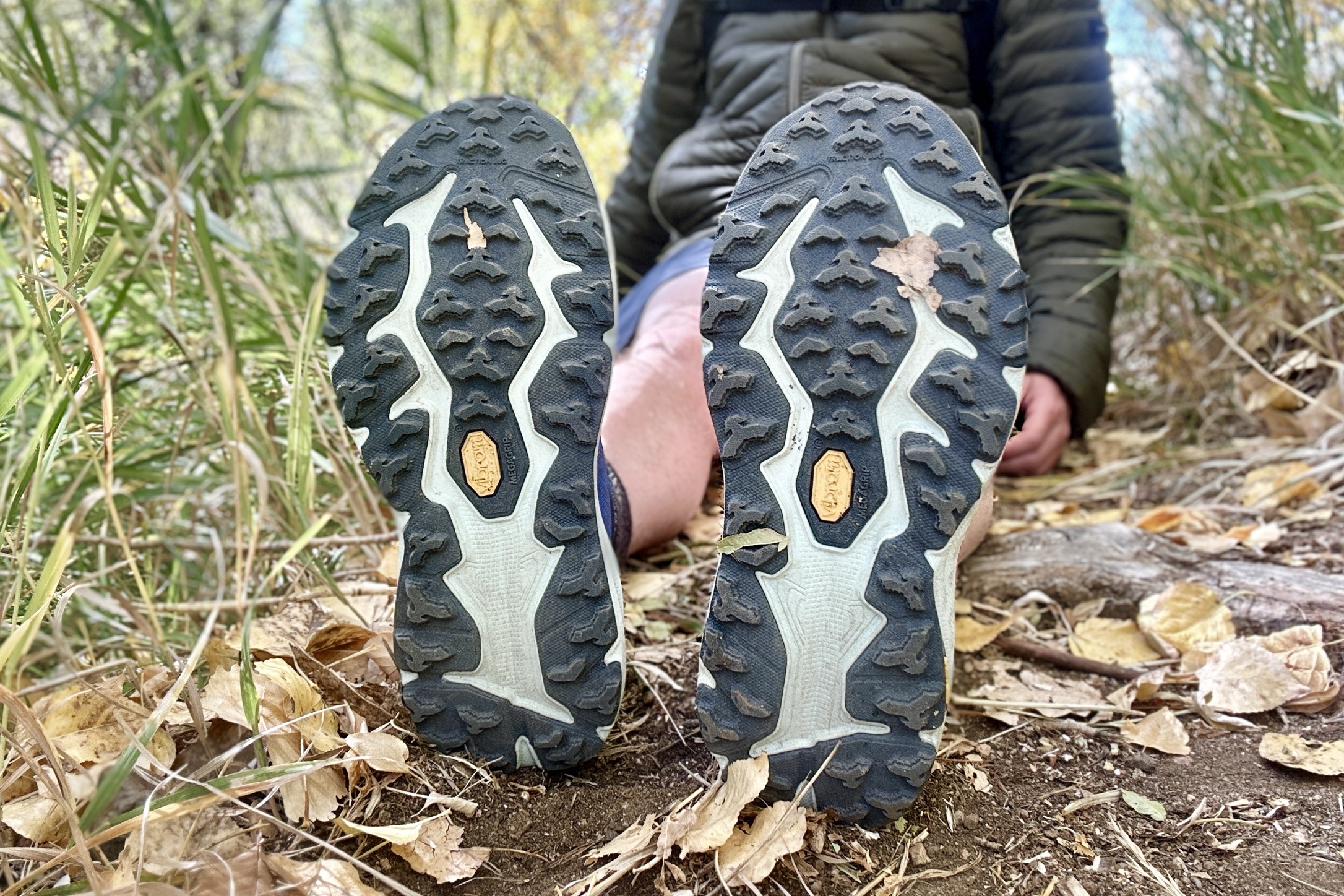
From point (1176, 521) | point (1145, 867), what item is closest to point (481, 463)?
point (1145, 867)

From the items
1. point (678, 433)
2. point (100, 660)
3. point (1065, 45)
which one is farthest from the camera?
point (1065, 45)

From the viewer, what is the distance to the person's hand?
1.72m

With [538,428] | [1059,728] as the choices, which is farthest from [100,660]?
[1059,728]

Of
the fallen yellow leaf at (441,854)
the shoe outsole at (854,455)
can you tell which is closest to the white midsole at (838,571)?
the shoe outsole at (854,455)

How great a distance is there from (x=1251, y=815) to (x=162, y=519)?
4.86 feet

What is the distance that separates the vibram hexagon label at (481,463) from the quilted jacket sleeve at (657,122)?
116 cm

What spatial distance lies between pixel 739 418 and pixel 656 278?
30.3 inches

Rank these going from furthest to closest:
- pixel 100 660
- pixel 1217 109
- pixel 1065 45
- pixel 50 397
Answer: pixel 1217 109 → pixel 1065 45 → pixel 100 660 → pixel 50 397

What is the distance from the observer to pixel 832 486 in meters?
0.82

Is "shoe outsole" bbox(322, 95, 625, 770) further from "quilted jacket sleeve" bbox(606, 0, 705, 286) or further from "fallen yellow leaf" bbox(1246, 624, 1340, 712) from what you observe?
"quilted jacket sleeve" bbox(606, 0, 705, 286)

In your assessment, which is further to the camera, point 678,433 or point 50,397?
point 678,433

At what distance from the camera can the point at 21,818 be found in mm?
733

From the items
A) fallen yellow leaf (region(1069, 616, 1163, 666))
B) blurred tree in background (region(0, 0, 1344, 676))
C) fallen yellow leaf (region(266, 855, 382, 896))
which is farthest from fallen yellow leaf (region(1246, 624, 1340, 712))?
fallen yellow leaf (region(266, 855, 382, 896))

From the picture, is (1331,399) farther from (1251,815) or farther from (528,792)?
(528,792)
